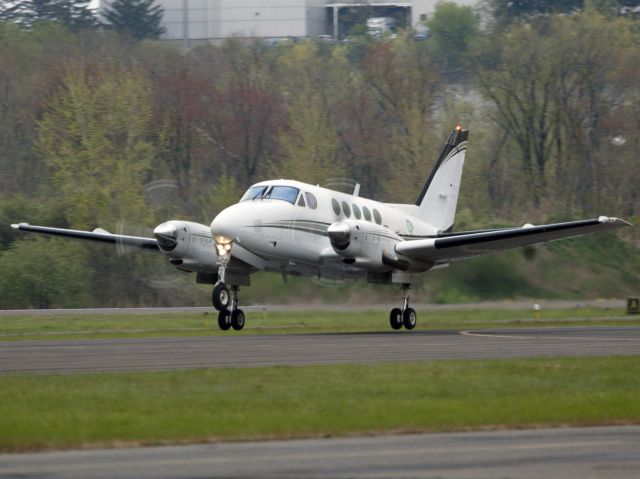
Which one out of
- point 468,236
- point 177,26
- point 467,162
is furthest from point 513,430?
point 177,26

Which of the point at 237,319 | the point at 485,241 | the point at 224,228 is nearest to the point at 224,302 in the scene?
the point at 237,319

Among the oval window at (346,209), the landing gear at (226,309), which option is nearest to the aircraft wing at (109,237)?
the landing gear at (226,309)

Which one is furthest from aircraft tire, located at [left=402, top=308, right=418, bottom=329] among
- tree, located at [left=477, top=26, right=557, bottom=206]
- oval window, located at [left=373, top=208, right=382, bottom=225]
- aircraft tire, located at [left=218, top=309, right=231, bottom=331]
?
tree, located at [left=477, top=26, right=557, bottom=206]

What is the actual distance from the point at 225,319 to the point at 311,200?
152 inches

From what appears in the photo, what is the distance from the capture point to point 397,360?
2259 centimetres

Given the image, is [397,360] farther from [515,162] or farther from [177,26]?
[177,26]

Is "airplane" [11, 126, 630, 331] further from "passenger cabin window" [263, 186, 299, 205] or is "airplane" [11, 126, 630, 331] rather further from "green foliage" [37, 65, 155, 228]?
"green foliage" [37, 65, 155, 228]

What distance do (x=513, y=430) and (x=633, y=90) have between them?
66.5 m

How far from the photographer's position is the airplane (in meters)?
31.1

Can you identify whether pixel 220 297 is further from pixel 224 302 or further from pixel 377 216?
pixel 377 216

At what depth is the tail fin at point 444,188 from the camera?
125 feet

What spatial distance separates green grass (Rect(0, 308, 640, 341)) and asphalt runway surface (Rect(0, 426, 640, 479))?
18.3 meters

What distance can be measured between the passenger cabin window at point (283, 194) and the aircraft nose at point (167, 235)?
8.62 feet

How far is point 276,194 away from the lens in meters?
31.9
